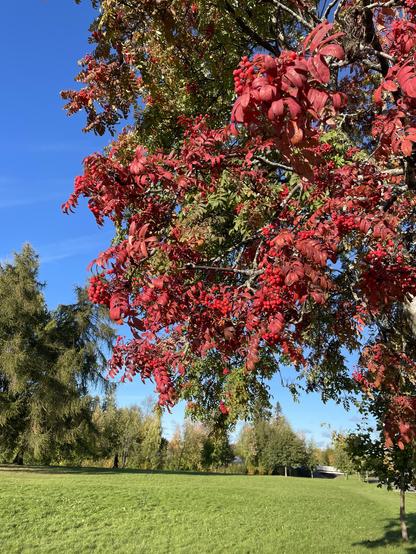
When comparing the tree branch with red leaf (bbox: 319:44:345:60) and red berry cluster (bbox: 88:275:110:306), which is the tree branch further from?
red leaf (bbox: 319:44:345:60)

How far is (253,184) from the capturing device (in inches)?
207

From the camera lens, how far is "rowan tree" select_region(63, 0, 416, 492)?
189cm

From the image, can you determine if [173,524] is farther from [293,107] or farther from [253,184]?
[293,107]

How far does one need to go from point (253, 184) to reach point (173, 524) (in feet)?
39.6

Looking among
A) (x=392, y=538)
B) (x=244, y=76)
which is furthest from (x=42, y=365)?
(x=244, y=76)

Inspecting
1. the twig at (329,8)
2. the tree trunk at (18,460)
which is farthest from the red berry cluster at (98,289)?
the tree trunk at (18,460)

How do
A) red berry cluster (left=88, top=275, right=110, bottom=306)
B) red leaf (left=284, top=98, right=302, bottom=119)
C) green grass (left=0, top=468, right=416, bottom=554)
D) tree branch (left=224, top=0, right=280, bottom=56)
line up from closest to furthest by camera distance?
red leaf (left=284, top=98, right=302, bottom=119) → red berry cluster (left=88, top=275, right=110, bottom=306) → tree branch (left=224, top=0, right=280, bottom=56) → green grass (left=0, top=468, right=416, bottom=554)

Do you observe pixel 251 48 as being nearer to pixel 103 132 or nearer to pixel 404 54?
pixel 103 132

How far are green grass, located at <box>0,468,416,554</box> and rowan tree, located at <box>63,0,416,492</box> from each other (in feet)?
23.0

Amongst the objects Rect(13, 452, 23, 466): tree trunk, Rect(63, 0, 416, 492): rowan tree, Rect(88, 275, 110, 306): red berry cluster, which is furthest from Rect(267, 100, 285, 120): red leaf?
Rect(13, 452, 23, 466): tree trunk

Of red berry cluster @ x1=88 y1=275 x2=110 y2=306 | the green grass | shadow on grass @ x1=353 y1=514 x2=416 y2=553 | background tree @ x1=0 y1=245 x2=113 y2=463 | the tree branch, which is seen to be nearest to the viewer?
red berry cluster @ x1=88 y1=275 x2=110 y2=306

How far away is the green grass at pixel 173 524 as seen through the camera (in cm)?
1069

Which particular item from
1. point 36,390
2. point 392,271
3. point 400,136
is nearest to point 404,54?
point 400,136

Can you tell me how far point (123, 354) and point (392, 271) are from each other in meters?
2.41
